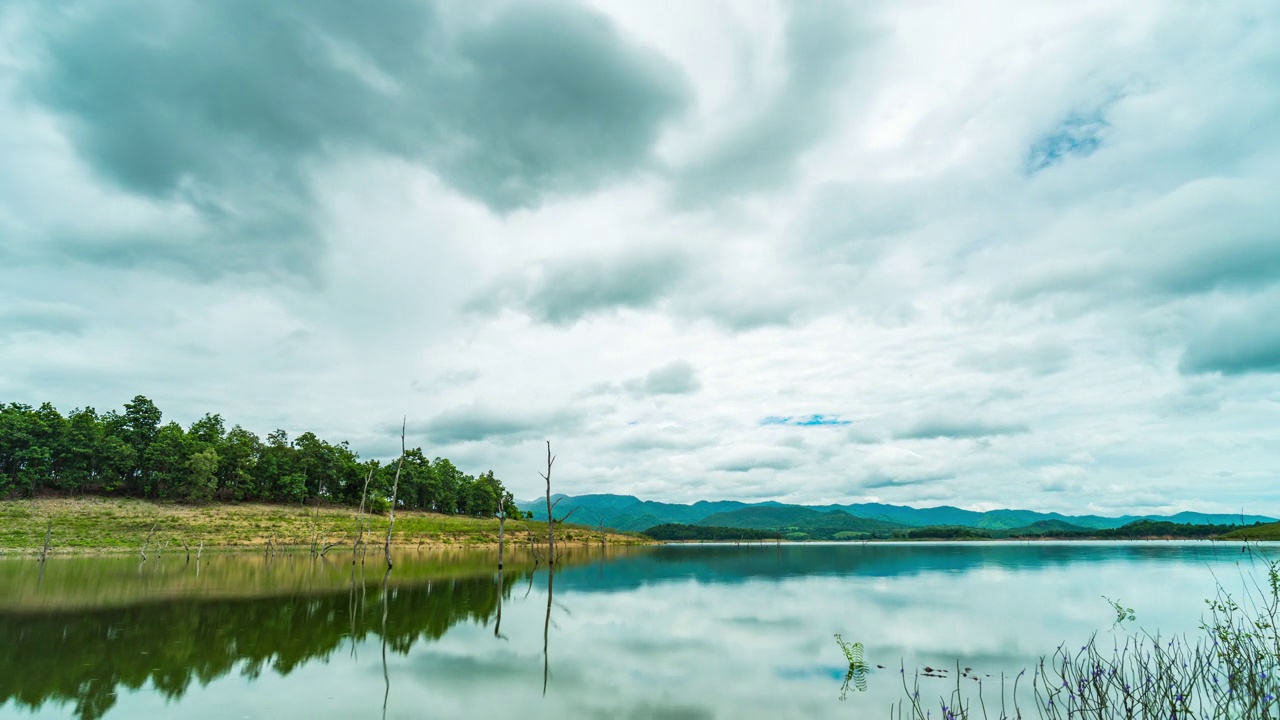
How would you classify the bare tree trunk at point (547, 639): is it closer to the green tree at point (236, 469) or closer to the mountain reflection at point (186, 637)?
the mountain reflection at point (186, 637)

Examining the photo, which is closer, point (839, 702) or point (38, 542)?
point (839, 702)

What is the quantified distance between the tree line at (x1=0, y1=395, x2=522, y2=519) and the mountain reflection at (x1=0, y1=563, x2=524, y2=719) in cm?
3278

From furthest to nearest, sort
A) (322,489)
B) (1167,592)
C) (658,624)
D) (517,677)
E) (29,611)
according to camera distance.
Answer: (322,489) → (1167,592) → (658,624) → (29,611) → (517,677)

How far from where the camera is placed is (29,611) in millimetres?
19719

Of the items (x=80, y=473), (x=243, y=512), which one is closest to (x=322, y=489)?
(x=243, y=512)

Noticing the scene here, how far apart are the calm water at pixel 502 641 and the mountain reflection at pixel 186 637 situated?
77 mm

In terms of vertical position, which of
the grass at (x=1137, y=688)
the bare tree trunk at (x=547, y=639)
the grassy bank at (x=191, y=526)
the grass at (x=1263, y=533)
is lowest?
the grass at (x=1263, y=533)

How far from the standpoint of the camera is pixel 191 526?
62.1 meters

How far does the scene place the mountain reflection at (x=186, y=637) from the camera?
468 inches

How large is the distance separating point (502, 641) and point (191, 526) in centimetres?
6335

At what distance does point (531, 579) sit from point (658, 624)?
20.7 meters

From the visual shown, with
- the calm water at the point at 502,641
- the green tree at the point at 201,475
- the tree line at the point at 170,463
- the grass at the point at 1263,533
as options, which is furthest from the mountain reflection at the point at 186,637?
the grass at the point at 1263,533

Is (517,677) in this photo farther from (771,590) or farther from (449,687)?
(771,590)

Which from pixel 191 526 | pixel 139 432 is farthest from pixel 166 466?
pixel 191 526
